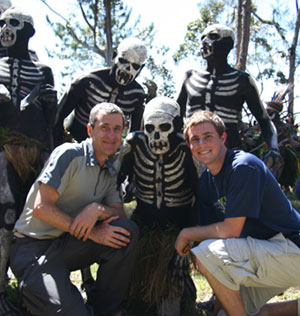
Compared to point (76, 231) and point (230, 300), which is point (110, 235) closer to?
point (76, 231)

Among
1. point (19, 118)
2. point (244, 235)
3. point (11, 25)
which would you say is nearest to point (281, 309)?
point (244, 235)

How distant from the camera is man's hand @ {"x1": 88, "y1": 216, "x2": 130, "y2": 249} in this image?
2.67m

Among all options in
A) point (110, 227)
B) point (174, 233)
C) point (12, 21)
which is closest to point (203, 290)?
point (174, 233)

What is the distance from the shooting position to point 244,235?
8.71ft

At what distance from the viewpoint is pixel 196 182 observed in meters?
3.26

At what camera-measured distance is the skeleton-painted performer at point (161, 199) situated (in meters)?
3.07

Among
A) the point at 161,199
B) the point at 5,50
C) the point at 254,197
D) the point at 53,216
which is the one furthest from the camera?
the point at 5,50

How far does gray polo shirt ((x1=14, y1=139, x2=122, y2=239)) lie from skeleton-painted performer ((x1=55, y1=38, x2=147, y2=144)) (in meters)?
1.15

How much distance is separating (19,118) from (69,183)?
1197 millimetres

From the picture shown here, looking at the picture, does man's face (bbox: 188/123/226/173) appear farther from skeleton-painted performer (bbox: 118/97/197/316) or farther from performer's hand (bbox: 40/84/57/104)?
performer's hand (bbox: 40/84/57/104)

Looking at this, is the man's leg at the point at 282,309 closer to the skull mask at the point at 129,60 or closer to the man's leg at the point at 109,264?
the man's leg at the point at 109,264

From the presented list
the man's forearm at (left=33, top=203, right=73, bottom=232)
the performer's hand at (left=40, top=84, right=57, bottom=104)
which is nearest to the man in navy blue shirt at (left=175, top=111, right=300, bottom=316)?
the man's forearm at (left=33, top=203, right=73, bottom=232)

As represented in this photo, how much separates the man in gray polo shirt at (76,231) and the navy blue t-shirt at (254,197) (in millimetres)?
714

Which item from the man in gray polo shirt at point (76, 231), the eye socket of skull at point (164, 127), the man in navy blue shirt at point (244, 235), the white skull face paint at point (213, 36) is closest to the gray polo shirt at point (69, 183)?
the man in gray polo shirt at point (76, 231)
